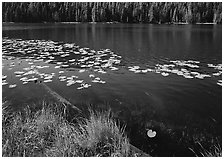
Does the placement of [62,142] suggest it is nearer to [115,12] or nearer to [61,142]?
[61,142]

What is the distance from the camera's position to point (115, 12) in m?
106

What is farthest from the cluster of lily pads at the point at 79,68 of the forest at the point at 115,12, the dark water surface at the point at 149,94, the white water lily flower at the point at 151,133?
the forest at the point at 115,12

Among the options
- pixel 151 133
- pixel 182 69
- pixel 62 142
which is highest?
pixel 182 69

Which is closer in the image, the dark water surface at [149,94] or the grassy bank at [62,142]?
the grassy bank at [62,142]

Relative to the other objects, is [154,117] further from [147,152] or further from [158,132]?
[147,152]

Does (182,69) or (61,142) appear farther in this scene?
(182,69)

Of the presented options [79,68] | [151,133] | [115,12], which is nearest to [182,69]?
[79,68]

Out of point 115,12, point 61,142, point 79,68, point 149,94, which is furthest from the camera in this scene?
point 115,12

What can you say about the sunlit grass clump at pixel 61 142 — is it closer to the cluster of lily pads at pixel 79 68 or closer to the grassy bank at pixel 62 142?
the grassy bank at pixel 62 142

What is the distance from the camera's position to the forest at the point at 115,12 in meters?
92.6

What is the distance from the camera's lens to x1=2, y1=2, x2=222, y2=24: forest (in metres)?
92.6

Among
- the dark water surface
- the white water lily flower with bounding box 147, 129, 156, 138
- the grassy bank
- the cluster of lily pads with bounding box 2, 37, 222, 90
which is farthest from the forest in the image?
the grassy bank

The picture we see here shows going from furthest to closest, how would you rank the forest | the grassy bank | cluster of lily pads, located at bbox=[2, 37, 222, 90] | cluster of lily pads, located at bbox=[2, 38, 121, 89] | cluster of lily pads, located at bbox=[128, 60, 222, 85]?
the forest
cluster of lily pads, located at bbox=[128, 60, 222, 85]
cluster of lily pads, located at bbox=[2, 37, 222, 90]
cluster of lily pads, located at bbox=[2, 38, 121, 89]
the grassy bank

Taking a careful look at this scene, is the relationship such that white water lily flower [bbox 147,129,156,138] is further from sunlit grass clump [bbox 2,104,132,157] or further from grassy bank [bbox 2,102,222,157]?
sunlit grass clump [bbox 2,104,132,157]
